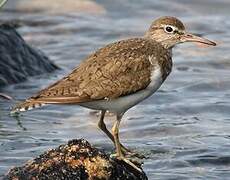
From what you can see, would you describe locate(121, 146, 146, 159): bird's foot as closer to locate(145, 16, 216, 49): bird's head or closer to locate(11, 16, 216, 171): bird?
locate(11, 16, 216, 171): bird

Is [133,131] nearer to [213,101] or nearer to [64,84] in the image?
[213,101]

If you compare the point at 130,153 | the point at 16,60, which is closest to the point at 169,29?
the point at 130,153

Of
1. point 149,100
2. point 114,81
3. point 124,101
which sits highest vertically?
point 114,81

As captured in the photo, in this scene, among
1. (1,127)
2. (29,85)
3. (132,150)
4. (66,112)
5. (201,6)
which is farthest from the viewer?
(201,6)

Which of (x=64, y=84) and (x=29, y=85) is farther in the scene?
(x=29, y=85)

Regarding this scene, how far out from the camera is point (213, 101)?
33.0ft

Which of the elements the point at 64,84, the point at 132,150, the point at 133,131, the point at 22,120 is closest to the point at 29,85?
the point at 22,120

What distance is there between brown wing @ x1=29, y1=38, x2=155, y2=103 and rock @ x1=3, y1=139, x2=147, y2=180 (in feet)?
1.93

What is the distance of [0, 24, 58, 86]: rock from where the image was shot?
10.6 meters

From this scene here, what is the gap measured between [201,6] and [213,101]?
451 cm

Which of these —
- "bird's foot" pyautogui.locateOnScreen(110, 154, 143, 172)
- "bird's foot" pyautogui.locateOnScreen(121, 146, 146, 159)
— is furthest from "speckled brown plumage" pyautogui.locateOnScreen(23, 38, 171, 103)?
"bird's foot" pyautogui.locateOnScreen(121, 146, 146, 159)

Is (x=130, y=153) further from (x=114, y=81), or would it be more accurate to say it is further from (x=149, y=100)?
(x=149, y=100)

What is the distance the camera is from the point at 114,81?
7355 millimetres

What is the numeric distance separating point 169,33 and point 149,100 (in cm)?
209
